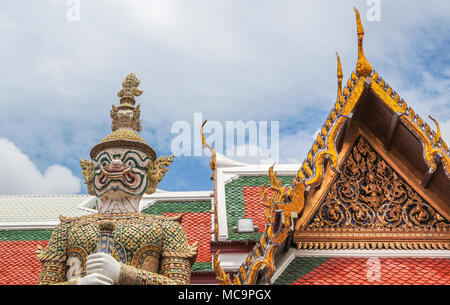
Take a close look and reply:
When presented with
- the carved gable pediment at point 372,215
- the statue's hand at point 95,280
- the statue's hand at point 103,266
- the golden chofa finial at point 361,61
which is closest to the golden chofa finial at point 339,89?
the golden chofa finial at point 361,61

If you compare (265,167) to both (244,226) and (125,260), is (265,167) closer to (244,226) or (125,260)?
(244,226)

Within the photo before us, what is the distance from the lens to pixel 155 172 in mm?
7625

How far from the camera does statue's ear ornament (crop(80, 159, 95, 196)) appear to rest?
763 cm

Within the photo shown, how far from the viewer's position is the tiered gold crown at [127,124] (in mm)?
7551

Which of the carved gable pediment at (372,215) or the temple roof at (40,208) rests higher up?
the temple roof at (40,208)

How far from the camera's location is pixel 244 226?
30.9ft

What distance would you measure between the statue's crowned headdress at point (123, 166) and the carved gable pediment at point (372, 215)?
6.91ft

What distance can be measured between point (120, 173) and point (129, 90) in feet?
5.10

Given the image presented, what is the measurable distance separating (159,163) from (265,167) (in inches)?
164

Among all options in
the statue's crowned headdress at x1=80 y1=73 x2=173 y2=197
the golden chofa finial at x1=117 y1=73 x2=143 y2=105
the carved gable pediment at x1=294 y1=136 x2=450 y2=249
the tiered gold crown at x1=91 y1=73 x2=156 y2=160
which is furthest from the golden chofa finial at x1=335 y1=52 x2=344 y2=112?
the golden chofa finial at x1=117 y1=73 x2=143 y2=105

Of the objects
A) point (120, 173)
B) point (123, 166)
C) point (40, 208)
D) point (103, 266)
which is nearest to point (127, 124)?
point (123, 166)

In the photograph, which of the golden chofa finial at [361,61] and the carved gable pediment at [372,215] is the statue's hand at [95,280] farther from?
the golden chofa finial at [361,61]

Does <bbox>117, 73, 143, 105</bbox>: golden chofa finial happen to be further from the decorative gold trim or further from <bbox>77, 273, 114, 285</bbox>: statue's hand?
the decorative gold trim
